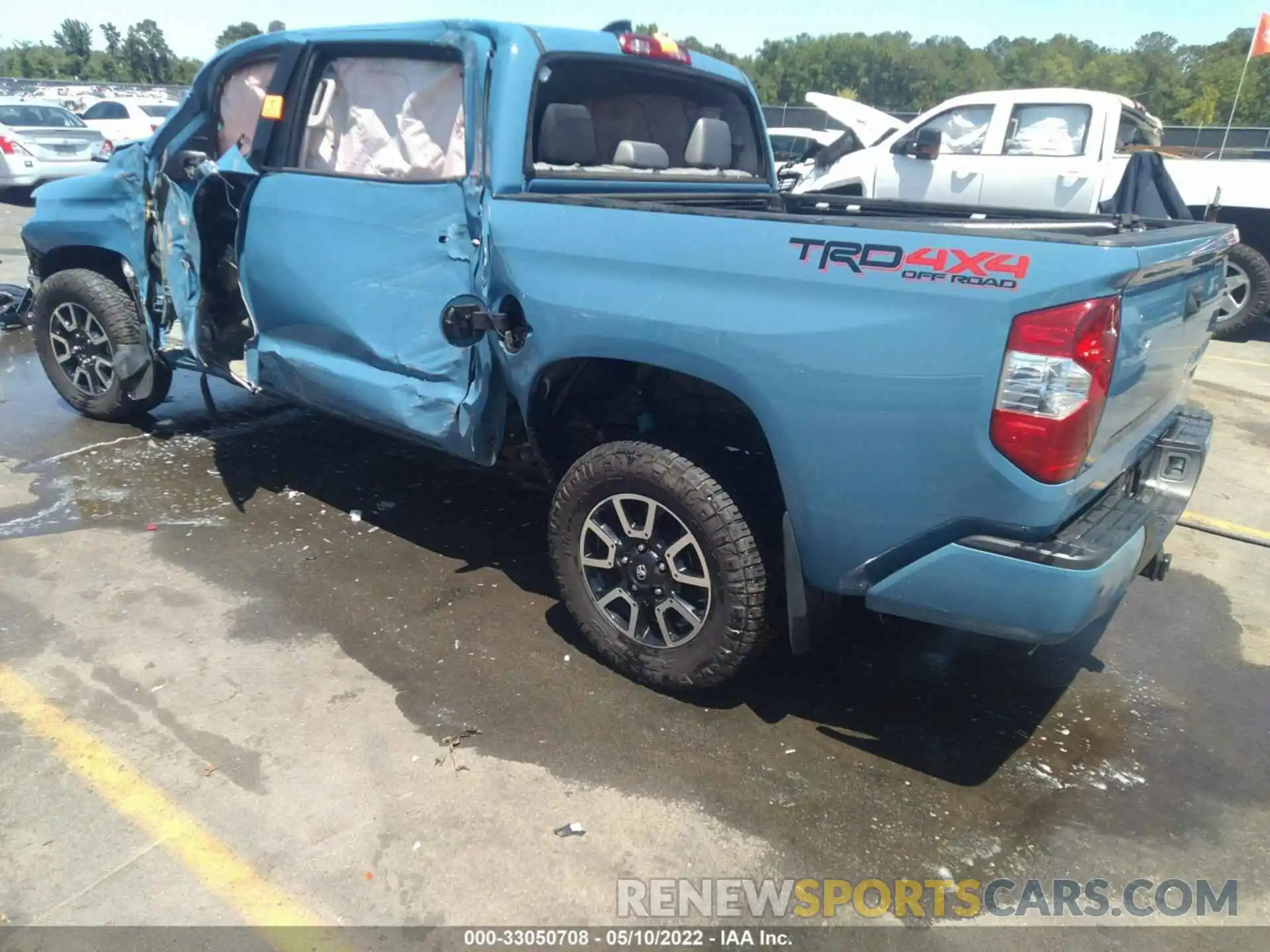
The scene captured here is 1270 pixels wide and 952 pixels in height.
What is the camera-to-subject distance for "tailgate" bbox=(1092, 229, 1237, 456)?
7.43 ft

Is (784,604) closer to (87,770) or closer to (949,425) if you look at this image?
(949,425)

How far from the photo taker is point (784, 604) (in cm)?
293

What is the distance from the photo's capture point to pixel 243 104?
4207mm

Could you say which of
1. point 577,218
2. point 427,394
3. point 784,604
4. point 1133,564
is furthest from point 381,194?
point 1133,564

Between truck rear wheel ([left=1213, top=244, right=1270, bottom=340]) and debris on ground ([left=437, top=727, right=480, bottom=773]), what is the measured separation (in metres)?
8.53

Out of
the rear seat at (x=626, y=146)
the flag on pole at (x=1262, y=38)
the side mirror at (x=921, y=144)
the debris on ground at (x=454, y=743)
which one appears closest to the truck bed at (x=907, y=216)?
the rear seat at (x=626, y=146)

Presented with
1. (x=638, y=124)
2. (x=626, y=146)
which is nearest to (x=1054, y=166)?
(x=638, y=124)

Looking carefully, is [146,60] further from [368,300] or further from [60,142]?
[368,300]

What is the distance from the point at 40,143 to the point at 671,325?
15.7 m

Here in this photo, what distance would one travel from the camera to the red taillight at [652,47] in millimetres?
3783

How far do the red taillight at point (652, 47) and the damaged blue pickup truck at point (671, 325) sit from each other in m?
0.01

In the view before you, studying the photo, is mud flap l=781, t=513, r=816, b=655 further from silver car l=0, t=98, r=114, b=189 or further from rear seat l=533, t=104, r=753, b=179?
silver car l=0, t=98, r=114, b=189

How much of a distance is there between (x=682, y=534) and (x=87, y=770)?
184 centimetres

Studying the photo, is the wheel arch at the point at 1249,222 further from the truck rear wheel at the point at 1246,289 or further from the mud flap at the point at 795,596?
the mud flap at the point at 795,596
